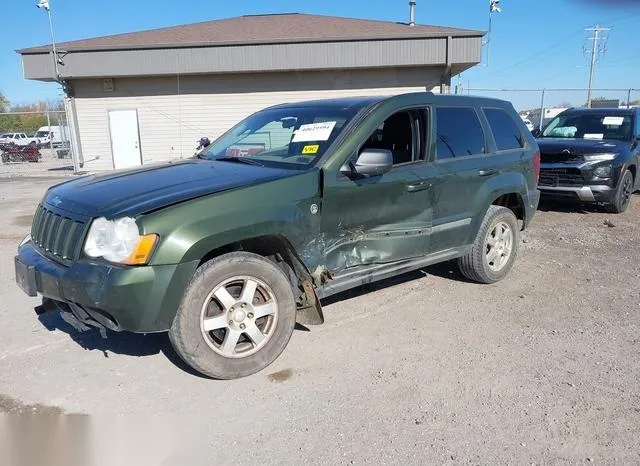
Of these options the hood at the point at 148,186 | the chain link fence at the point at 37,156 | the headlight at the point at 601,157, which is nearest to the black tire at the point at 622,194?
the headlight at the point at 601,157

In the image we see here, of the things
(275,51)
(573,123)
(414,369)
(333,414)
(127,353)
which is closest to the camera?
(333,414)

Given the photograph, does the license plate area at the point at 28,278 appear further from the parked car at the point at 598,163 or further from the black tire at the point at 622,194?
the black tire at the point at 622,194

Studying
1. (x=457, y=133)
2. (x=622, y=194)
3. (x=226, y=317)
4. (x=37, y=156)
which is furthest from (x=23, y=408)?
(x=37, y=156)

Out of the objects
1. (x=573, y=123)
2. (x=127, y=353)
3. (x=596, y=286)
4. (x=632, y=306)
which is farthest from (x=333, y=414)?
(x=573, y=123)

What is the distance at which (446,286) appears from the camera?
5430 millimetres

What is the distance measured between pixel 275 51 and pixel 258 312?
1469 centimetres

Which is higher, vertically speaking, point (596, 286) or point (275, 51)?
point (275, 51)

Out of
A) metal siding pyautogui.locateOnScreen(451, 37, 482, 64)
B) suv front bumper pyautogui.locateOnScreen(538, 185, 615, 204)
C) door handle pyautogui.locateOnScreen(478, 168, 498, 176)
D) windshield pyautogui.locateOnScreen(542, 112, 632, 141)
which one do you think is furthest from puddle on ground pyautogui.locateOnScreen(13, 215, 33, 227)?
metal siding pyautogui.locateOnScreen(451, 37, 482, 64)

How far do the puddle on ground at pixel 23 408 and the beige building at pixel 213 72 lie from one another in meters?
15.0

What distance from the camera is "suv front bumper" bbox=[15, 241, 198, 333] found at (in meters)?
2.99

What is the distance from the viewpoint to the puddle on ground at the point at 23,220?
352 inches

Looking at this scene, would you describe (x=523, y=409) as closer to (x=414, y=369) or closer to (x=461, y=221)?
(x=414, y=369)

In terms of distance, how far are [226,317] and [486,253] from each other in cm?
304

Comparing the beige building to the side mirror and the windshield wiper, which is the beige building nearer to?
the windshield wiper
